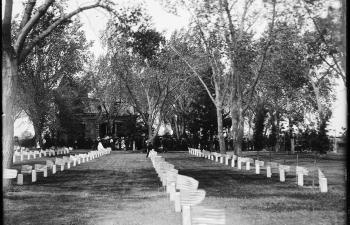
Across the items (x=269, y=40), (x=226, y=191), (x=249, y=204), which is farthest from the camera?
(x=269, y=40)

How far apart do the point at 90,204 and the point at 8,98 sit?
632 centimetres

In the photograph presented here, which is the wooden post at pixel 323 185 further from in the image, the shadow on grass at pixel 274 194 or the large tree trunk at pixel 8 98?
the large tree trunk at pixel 8 98

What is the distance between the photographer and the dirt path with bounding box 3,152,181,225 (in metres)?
11.3

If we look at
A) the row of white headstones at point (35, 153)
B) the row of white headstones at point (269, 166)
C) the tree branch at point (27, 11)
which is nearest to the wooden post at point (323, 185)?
the row of white headstones at point (269, 166)

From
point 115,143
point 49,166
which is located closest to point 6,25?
point 49,166

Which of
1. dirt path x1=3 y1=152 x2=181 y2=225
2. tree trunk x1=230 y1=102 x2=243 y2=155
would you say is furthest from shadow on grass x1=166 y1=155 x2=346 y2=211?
tree trunk x1=230 y1=102 x2=243 y2=155

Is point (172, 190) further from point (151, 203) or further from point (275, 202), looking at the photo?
point (275, 202)

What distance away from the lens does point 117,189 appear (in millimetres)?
18000

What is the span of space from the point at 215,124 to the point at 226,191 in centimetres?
5013

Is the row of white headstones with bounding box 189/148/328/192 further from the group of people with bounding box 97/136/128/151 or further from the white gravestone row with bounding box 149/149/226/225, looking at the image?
the group of people with bounding box 97/136/128/151

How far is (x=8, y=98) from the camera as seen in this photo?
18297 mm

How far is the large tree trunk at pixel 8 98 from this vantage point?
59.3ft

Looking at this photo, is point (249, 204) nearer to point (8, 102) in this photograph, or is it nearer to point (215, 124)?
point (8, 102)

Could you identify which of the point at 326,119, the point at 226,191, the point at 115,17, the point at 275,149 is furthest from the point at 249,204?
the point at 275,149
